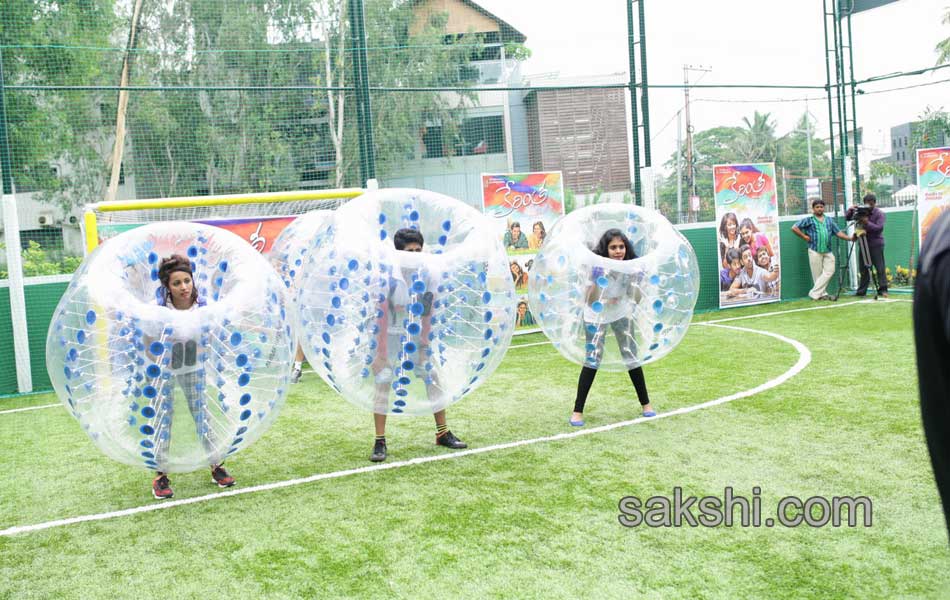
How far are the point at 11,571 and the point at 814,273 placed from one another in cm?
1129

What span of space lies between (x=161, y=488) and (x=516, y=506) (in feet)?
6.69

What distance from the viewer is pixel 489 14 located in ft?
60.2

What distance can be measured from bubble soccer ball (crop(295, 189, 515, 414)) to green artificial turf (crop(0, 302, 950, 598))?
2.07 feet

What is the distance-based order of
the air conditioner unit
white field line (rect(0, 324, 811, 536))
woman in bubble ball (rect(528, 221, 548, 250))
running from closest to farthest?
1. white field line (rect(0, 324, 811, 536))
2. woman in bubble ball (rect(528, 221, 548, 250))
3. the air conditioner unit

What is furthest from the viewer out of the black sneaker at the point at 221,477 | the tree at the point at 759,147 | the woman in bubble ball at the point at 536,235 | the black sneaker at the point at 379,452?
the tree at the point at 759,147

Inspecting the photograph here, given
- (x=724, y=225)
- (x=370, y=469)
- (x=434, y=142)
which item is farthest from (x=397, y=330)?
(x=434, y=142)

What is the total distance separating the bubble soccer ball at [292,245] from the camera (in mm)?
7086

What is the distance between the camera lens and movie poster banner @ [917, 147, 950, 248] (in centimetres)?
1214

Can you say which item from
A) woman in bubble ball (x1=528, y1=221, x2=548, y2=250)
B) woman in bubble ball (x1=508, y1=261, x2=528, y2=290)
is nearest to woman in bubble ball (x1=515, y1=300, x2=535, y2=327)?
woman in bubble ball (x1=508, y1=261, x2=528, y2=290)

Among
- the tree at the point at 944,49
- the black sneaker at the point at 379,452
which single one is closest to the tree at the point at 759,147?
the tree at the point at 944,49

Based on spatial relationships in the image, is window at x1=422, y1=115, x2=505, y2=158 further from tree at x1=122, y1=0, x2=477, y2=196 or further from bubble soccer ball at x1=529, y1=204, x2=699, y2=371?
bubble soccer ball at x1=529, y1=204, x2=699, y2=371

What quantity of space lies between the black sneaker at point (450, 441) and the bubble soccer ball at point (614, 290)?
91 centimetres

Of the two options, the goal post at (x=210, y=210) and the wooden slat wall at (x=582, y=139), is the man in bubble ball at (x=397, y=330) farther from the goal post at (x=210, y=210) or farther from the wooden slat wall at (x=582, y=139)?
the wooden slat wall at (x=582, y=139)
